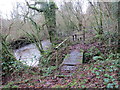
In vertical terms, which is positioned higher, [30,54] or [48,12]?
[48,12]

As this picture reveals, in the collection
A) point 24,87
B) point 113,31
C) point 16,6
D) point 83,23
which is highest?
point 16,6

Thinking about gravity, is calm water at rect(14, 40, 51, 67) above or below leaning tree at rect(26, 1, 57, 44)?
below

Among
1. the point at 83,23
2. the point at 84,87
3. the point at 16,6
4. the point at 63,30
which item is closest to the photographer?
the point at 84,87

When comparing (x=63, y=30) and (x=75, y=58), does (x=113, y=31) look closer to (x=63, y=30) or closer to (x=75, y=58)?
(x=75, y=58)

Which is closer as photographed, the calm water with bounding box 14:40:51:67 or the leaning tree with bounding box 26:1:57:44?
the calm water with bounding box 14:40:51:67

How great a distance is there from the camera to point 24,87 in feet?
13.5

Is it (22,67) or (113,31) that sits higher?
(113,31)

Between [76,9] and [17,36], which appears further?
[76,9]

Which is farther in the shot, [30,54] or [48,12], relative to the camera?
[30,54]

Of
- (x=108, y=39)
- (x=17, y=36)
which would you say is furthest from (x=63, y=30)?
(x=108, y=39)

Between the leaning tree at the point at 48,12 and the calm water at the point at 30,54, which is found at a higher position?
the leaning tree at the point at 48,12

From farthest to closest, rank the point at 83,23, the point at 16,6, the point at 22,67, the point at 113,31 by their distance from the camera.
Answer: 1. the point at 83,23
2. the point at 16,6
3. the point at 113,31
4. the point at 22,67

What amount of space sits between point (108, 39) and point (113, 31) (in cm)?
68

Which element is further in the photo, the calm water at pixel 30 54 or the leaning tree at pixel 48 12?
the leaning tree at pixel 48 12
